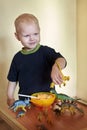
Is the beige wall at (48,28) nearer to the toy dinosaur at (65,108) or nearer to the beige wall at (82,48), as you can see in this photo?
the beige wall at (82,48)

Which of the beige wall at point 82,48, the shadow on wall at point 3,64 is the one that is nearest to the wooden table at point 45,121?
the shadow on wall at point 3,64

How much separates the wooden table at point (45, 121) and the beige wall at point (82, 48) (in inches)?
45.6

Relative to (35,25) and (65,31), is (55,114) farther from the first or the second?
(65,31)

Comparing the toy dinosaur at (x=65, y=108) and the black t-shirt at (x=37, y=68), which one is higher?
the black t-shirt at (x=37, y=68)

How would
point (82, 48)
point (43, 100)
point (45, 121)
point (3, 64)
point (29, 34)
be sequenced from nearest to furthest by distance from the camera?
point (45, 121), point (43, 100), point (29, 34), point (3, 64), point (82, 48)

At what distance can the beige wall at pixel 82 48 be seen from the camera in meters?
1.83

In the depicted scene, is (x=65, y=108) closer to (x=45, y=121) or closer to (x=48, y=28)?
(x=45, y=121)

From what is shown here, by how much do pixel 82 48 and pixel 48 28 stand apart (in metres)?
0.33

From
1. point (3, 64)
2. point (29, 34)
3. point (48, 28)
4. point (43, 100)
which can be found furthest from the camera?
point (48, 28)

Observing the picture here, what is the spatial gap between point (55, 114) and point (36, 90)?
0.26 meters

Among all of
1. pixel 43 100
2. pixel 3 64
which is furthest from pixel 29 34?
pixel 3 64

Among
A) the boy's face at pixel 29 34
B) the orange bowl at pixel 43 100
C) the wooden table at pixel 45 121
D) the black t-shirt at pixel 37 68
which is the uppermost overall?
the boy's face at pixel 29 34

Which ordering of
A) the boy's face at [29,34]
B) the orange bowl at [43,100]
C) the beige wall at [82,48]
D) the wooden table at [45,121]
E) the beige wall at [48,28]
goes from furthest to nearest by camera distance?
the beige wall at [82,48]
the beige wall at [48,28]
the boy's face at [29,34]
the orange bowl at [43,100]
the wooden table at [45,121]

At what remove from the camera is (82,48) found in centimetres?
189
